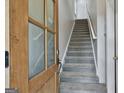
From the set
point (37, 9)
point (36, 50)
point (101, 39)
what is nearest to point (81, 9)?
point (101, 39)

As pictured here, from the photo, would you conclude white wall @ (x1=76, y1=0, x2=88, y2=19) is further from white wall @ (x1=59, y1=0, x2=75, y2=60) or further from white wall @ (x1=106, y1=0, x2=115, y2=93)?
white wall @ (x1=106, y1=0, x2=115, y2=93)

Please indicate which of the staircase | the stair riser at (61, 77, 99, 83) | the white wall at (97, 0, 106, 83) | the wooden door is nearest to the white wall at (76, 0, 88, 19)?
the staircase

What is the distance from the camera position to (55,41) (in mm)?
2137

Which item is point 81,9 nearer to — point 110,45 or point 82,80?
point 82,80

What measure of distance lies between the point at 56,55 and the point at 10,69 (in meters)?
1.14

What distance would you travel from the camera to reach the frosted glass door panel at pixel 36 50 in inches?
51.0

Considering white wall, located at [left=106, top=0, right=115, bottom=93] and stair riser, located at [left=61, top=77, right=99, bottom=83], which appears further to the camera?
stair riser, located at [left=61, top=77, right=99, bottom=83]

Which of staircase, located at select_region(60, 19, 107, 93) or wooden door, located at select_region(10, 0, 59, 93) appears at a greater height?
wooden door, located at select_region(10, 0, 59, 93)

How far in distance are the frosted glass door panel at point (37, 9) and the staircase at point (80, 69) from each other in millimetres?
2362

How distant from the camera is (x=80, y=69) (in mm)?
4746

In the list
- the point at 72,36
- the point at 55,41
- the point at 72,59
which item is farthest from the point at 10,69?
the point at 72,36

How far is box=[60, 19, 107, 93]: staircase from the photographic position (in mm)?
3723

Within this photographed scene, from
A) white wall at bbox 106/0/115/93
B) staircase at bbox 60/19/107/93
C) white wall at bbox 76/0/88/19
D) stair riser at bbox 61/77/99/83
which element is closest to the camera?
white wall at bbox 106/0/115/93
